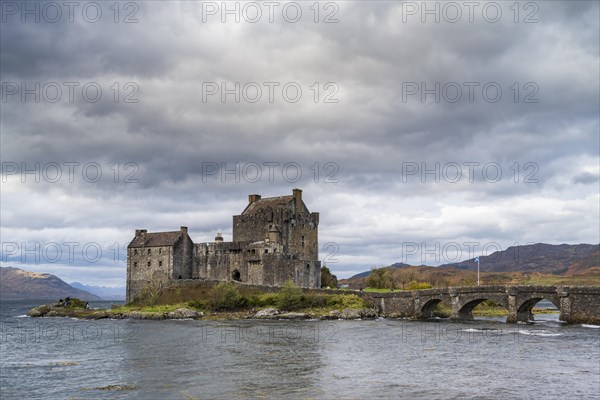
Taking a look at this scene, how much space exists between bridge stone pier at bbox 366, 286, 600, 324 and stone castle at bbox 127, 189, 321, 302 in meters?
13.9

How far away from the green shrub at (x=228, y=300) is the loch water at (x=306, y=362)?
1474cm

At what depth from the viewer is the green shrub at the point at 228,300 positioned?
2987 inches

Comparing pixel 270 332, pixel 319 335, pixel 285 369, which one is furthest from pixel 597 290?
pixel 285 369

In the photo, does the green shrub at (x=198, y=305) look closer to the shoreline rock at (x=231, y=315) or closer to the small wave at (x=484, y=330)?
the shoreline rock at (x=231, y=315)

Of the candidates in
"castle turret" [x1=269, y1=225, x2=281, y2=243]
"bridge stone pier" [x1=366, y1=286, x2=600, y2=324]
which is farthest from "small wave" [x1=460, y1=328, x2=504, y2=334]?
"castle turret" [x1=269, y1=225, x2=281, y2=243]

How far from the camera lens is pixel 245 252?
8631 centimetres

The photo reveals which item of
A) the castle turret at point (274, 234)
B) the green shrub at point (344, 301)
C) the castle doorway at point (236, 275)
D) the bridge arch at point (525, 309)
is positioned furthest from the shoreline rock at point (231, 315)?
the bridge arch at point (525, 309)

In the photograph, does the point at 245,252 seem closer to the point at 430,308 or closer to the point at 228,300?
the point at 228,300

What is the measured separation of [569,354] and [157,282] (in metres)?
60.1

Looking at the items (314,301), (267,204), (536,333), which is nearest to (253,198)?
(267,204)

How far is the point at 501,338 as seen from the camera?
4938 cm

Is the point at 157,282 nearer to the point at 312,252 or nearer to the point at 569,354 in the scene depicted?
the point at 312,252

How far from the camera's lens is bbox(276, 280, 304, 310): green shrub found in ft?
240

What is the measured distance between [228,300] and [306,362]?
4030 cm
